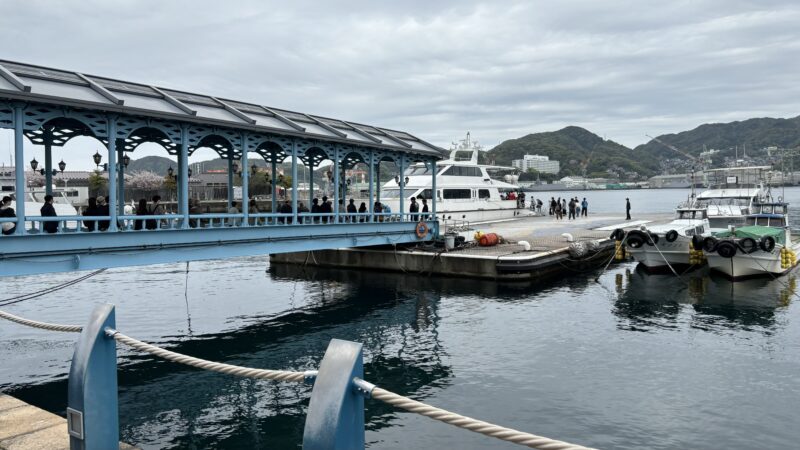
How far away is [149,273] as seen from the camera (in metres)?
33.1

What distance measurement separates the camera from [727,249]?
89.9ft

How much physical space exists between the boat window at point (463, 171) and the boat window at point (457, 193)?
66.3 inches

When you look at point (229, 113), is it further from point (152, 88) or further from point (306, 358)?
point (306, 358)

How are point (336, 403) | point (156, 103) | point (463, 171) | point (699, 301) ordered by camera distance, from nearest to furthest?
1. point (336, 403)
2. point (156, 103)
3. point (699, 301)
4. point (463, 171)

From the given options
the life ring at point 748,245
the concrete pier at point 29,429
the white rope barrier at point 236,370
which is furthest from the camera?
the life ring at point 748,245

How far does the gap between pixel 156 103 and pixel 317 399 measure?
15.5m

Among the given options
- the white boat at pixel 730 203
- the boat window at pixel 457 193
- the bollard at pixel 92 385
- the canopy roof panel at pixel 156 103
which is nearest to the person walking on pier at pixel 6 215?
the canopy roof panel at pixel 156 103

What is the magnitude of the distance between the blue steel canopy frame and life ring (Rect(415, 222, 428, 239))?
2.77 meters

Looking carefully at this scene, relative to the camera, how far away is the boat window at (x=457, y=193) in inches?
1937

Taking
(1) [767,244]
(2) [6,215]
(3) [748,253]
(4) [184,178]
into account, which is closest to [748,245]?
(3) [748,253]

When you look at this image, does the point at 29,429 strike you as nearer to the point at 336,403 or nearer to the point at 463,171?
the point at 336,403

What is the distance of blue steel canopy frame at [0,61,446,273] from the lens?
14.0 metres

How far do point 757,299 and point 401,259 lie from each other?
15472mm

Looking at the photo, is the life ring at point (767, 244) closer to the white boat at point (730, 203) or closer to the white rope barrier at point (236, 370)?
the white boat at point (730, 203)
